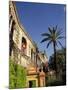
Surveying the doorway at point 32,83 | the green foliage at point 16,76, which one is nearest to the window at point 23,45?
the green foliage at point 16,76

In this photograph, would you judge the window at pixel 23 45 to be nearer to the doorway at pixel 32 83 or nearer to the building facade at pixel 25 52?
the building facade at pixel 25 52

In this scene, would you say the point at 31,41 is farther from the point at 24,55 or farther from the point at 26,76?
the point at 26,76

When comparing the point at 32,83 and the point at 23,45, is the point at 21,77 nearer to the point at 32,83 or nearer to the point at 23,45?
the point at 32,83

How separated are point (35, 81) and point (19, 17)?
0.56 metres

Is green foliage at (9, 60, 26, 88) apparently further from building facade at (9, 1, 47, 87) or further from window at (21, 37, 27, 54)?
window at (21, 37, 27, 54)

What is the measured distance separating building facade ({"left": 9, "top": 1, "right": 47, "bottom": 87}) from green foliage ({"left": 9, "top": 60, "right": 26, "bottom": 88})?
0.12ft

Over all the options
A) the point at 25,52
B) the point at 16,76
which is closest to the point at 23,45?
the point at 25,52

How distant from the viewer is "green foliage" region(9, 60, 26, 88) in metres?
1.87

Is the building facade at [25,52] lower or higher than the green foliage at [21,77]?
higher

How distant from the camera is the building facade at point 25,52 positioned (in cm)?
189

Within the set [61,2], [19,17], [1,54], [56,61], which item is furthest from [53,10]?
[1,54]

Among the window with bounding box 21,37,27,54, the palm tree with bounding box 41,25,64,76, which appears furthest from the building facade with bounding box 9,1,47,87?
the palm tree with bounding box 41,25,64,76

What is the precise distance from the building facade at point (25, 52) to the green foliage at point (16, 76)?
35 mm

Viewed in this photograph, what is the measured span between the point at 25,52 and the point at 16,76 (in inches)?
8.5
